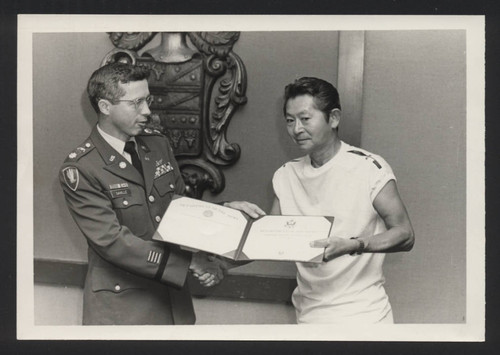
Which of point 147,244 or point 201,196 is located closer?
point 147,244

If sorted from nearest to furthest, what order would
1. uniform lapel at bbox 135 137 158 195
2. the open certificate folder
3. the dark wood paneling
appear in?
the open certificate folder, uniform lapel at bbox 135 137 158 195, the dark wood paneling

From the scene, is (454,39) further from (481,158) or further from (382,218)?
(382,218)

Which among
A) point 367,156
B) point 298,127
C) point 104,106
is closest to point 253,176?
point 298,127

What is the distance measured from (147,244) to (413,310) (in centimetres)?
79

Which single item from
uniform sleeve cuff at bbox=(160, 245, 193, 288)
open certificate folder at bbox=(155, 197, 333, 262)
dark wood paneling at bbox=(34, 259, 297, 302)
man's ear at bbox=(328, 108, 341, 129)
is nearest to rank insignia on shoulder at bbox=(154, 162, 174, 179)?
open certificate folder at bbox=(155, 197, 333, 262)

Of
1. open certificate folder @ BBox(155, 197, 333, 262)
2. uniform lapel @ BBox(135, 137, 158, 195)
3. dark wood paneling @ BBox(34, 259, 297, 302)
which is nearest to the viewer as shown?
open certificate folder @ BBox(155, 197, 333, 262)

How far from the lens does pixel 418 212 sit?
1818 mm

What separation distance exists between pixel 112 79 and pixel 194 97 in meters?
0.26

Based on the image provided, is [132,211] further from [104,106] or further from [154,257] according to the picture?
[104,106]

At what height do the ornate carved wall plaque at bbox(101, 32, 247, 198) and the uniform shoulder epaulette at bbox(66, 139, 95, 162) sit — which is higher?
the ornate carved wall plaque at bbox(101, 32, 247, 198)

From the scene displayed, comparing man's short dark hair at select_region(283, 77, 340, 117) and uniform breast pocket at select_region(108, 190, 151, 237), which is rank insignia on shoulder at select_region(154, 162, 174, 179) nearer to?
uniform breast pocket at select_region(108, 190, 151, 237)

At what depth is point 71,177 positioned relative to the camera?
169 cm

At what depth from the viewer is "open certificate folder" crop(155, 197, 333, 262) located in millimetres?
1629

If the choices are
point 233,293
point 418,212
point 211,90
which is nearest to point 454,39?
point 418,212
